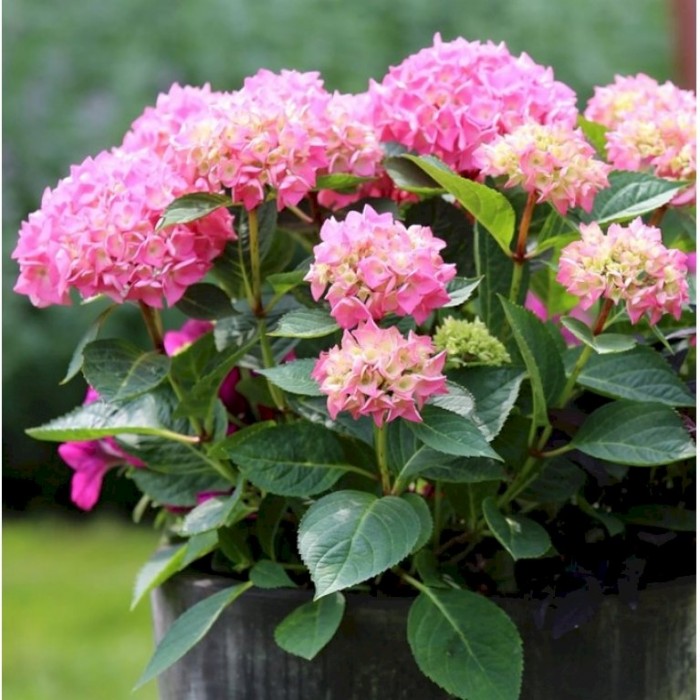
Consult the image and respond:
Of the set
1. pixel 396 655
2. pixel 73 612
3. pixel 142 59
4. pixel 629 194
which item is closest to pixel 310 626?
pixel 396 655

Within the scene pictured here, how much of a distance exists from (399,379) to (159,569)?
0.33 metres

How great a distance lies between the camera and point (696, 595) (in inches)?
38.8

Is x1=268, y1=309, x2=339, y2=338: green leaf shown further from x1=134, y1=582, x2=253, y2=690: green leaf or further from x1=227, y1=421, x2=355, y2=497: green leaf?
x1=134, y1=582, x2=253, y2=690: green leaf

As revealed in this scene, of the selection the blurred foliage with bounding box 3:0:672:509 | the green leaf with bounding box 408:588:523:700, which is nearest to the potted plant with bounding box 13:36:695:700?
the green leaf with bounding box 408:588:523:700

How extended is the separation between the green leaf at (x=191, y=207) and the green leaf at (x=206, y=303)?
93 millimetres

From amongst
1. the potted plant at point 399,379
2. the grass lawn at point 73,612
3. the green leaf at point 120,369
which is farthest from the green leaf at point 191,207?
the grass lawn at point 73,612

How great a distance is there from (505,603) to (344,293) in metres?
0.26

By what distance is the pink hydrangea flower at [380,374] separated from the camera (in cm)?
79

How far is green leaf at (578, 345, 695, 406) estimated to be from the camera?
950 millimetres

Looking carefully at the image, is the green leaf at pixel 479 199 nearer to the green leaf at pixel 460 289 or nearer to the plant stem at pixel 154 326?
the green leaf at pixel 460 289

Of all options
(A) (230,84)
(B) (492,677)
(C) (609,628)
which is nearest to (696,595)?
(C) (609,628)

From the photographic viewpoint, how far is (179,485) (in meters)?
1.08

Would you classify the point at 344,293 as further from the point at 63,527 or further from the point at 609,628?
the point at 63,527

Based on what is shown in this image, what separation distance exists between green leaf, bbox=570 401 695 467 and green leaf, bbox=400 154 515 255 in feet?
0.47
